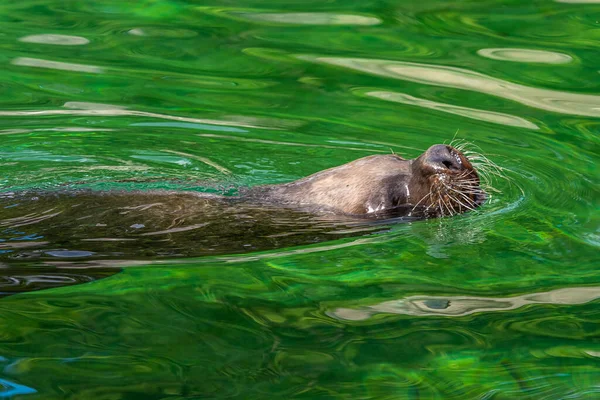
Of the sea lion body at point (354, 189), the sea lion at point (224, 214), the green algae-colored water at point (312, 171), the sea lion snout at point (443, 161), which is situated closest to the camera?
the green algae-colored water at point (312, 171)

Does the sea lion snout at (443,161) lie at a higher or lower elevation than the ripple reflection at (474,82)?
higher

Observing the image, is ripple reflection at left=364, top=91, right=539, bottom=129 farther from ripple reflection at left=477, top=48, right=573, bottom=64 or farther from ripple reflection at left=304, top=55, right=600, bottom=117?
ripple reflection at left=477, top=48, right=573, bottom=64

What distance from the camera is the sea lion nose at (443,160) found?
557cm

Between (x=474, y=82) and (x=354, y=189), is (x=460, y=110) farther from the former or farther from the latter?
(x=354, y=189)

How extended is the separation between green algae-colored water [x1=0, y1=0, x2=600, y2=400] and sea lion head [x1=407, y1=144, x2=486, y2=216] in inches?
4.9

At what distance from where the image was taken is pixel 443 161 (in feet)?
18.3

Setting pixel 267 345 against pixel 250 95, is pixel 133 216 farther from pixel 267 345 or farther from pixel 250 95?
pixel 250 95

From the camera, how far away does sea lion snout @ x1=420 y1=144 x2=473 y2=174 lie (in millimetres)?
5570

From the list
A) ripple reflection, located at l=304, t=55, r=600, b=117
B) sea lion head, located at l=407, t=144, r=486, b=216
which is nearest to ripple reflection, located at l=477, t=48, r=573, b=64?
ripple reflection, located at l=304, t=55, r=600, b=117

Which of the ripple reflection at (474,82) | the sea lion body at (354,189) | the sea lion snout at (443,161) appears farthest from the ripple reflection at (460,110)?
the sea lion snout at (443,161)

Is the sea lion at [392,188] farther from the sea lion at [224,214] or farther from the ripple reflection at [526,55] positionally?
the ripple reflection at [526,55]

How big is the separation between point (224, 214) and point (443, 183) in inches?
47.8

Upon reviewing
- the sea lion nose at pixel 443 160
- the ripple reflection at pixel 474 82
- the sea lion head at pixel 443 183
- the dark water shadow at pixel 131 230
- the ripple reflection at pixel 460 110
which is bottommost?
the ripple reflection at pixel 460 110

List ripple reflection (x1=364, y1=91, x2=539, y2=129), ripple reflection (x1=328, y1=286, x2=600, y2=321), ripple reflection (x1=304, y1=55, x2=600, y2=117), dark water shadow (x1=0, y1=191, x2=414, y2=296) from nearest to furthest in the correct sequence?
ripple reflection (x1=328, y1=286, x2=600, y2=321) < dark water shadow (x1=0, y1=191, x2=414, y2=296) < ripple reflection (x1=364, y1=91, x2=539, y2=129) < ripple reflection (x1=304, y1=55, x2=600, y2=117)
